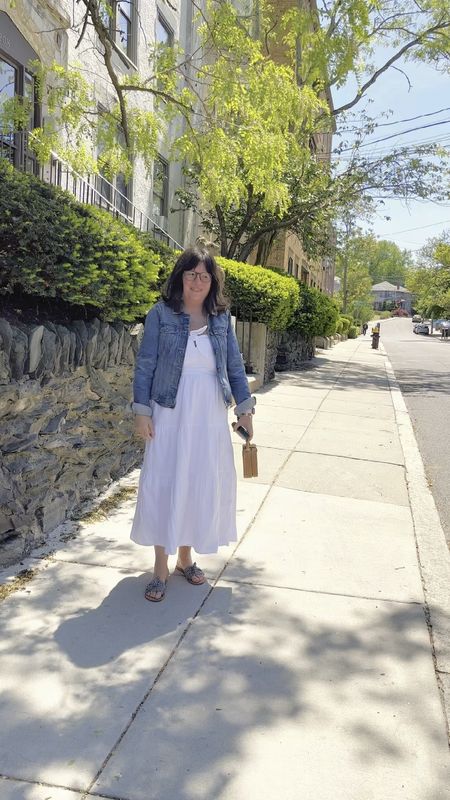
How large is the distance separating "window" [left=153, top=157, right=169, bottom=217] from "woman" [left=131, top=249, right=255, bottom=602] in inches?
496

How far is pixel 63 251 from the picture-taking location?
413 centimetres

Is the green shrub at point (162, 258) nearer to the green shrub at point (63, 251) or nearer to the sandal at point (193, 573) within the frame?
the green shrub at point (63, 251)

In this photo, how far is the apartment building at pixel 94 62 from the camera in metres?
9.17

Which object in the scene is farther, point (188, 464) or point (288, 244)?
point (288, 244)

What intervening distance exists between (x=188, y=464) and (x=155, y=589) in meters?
0.70

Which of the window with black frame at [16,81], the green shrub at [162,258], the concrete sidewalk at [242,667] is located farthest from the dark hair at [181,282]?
the window with black frame at [16,81]

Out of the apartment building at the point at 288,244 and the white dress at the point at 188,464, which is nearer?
the white dress at the point at 188,464

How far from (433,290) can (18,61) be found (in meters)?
72.8

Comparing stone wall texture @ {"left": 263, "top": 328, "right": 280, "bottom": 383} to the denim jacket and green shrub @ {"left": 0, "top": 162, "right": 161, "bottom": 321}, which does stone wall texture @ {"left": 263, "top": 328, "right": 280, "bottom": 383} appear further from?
the denim jacket

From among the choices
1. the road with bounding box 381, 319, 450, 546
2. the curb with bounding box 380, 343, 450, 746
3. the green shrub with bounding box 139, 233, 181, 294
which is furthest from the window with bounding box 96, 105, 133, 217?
the curb with bounding box 380, 343, 450, 746

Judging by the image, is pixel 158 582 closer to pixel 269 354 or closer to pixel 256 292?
pixel 256 292

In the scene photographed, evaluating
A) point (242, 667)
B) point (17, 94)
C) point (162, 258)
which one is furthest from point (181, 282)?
point (17, 94)

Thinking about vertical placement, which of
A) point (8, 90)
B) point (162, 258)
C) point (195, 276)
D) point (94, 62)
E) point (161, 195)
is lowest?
point (195, 276)

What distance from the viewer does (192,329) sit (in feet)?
12.0
